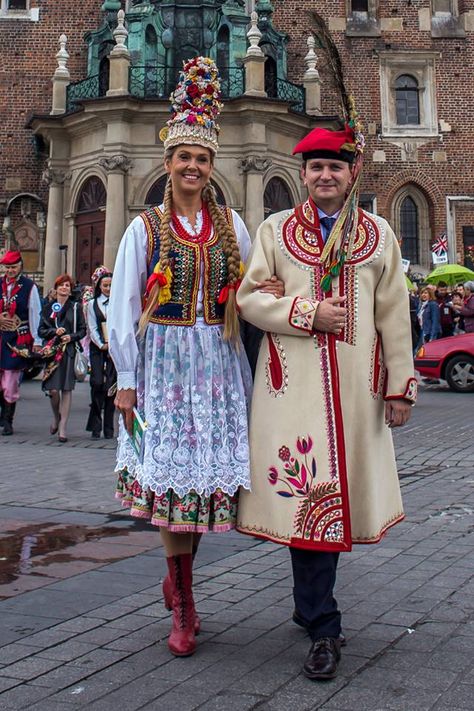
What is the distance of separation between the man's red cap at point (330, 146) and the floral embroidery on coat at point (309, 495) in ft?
3.89

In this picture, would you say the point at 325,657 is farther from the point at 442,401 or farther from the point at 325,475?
the point at 442,401

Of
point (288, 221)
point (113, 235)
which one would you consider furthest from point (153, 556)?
point (113, 235)

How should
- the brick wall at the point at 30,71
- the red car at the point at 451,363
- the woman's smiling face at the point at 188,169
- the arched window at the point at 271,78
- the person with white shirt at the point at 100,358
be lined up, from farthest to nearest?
1. the brick wall at the point at 30,71
2. the arched window at the point at 271,78
3. the red car at the point at 451,363
4. the person with white shirt at the point at 100,358
5. the woman's smiling face at the point at 188,169

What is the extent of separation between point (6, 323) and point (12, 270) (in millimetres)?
652

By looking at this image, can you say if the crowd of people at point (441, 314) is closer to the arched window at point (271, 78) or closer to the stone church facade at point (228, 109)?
the stone church facade at point (228, 109)

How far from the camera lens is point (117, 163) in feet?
73.8

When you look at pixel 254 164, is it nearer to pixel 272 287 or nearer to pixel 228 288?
pixel 228 288

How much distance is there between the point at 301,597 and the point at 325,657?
1.05 feet

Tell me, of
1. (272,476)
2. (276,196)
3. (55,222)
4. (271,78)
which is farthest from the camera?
(271,78)

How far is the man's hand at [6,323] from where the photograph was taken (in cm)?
1111

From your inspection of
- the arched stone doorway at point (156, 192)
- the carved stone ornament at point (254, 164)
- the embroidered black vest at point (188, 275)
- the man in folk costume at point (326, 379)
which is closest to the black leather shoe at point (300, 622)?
the man in folk costume at point (326, 379)

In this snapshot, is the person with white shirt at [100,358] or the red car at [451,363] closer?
the person with white shirt at [100,358]

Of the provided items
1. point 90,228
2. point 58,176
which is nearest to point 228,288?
point 90,228

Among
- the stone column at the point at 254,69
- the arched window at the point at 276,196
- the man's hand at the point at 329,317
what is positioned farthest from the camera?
the arched window at the point at 276,196
